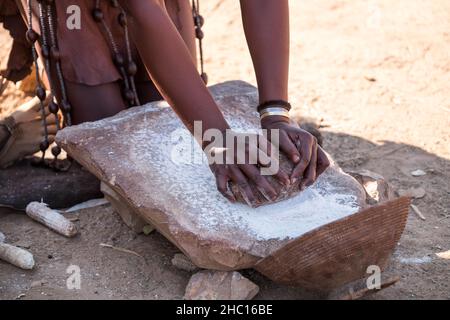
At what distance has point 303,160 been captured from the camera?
6.73ft

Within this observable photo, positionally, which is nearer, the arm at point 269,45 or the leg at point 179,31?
the arm at point 269,45

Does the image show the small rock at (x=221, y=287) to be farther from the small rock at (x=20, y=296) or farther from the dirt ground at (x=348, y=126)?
the small rock at (x=20, y=296)

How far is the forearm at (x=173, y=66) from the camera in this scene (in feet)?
6.68

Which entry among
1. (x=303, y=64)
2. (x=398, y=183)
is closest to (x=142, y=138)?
(x=398, y=183)

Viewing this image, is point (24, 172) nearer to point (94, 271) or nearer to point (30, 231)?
point (30, 231)

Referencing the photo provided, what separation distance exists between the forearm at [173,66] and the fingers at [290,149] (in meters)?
0.18

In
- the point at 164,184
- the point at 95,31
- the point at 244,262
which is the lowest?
the point at 244,262

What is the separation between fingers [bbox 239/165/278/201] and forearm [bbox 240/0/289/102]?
1.30 feet

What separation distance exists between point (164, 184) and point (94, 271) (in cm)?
35

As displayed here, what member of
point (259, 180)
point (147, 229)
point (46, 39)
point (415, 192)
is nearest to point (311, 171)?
point (259, 180)

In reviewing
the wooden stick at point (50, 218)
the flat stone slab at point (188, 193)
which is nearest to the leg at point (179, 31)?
the flat stone slab at point (188, 193)

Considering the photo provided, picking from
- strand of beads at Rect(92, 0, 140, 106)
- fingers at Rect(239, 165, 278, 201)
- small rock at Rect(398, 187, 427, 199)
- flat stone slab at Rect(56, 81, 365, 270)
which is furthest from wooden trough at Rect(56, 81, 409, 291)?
small rock at Rect(398, 187, 427, 199)

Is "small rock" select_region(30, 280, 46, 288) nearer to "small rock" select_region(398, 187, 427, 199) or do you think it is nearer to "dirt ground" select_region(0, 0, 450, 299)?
"dirt ground" select_region(0, 0, 450, 299)

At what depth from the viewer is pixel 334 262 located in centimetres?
183
